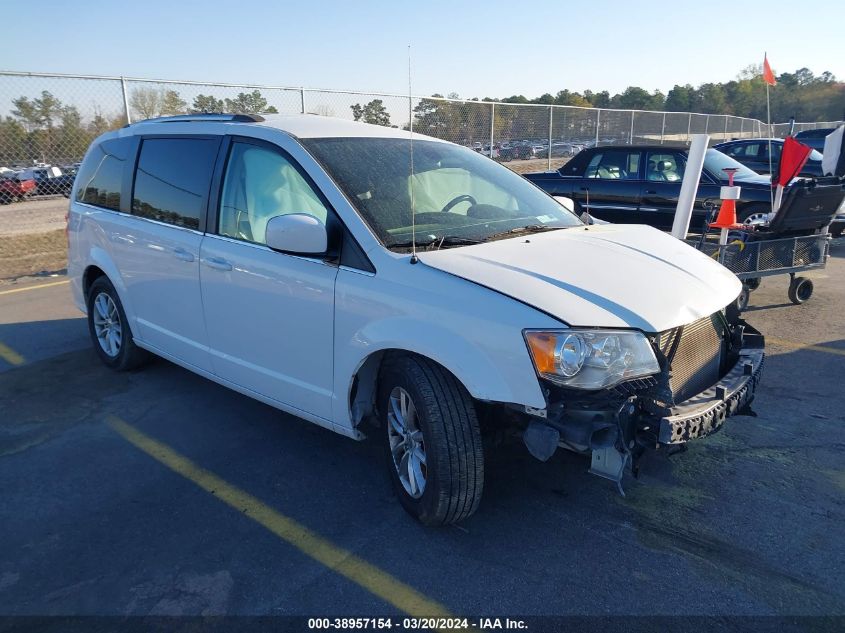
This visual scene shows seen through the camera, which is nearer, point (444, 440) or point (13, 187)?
point (444, 440)

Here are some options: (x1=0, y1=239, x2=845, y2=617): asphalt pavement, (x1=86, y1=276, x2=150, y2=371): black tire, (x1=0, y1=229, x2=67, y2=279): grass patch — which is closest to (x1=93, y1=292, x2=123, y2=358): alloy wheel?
(x1=86, y1=276, x2=150, y2=371): black tire

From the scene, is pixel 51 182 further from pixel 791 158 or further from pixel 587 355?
pixel 587 355

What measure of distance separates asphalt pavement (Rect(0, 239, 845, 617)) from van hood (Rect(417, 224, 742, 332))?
965 mm

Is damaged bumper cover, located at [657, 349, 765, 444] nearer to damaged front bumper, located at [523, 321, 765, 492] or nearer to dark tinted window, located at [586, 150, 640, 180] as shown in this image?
damaged front bumper, located at [523, 321, 765, 492]

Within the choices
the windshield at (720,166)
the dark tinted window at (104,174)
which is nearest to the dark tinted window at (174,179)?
the dark tinted window at (104,174)

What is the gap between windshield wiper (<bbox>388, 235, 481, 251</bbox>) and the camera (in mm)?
3214

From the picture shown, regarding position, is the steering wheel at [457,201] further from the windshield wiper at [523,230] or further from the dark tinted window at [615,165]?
the dark tinted window at [615,165]

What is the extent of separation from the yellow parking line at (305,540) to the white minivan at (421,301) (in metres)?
0.39

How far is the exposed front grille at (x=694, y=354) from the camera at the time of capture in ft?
9.57

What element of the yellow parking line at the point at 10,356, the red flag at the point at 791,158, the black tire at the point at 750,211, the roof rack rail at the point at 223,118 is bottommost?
the yellow parking line at the point at 10,356

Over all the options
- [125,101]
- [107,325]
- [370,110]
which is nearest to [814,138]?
[370,110]

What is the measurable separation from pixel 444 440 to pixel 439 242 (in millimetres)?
1022

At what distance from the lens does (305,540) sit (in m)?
3.04

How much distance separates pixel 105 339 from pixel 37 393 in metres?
0.66
